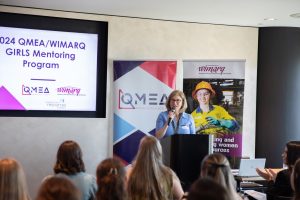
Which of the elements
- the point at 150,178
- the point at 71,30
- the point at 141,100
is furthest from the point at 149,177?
the point at 71,30

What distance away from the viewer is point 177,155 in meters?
3.67

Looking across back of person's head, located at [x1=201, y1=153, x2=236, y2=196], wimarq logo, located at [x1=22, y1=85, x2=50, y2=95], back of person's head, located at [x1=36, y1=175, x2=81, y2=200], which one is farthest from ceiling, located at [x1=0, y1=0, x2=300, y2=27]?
back of person's head, located at [x1=36, y1=175, x2=81, y2=200]

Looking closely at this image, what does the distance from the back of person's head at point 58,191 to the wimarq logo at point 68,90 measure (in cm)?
442

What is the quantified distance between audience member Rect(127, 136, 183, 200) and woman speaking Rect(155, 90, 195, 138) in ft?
5.79

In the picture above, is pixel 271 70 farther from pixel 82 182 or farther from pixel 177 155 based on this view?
pixel 82 182

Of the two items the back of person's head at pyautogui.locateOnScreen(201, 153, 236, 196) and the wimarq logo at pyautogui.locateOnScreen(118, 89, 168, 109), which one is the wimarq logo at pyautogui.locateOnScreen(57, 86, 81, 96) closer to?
the wimarq logo at pyautogui.locateOnScreen(118, 89, 168, 109)

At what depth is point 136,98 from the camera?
608 cm

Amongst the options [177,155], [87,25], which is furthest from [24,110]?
[177,155]

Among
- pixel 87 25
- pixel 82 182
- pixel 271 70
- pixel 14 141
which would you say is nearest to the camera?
pixel 82 182

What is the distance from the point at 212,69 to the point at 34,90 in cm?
251

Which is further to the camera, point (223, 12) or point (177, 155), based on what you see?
point (223, 12)

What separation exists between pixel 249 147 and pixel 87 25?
126 inches

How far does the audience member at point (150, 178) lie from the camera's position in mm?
2930

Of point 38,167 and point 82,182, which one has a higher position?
point 82,182
